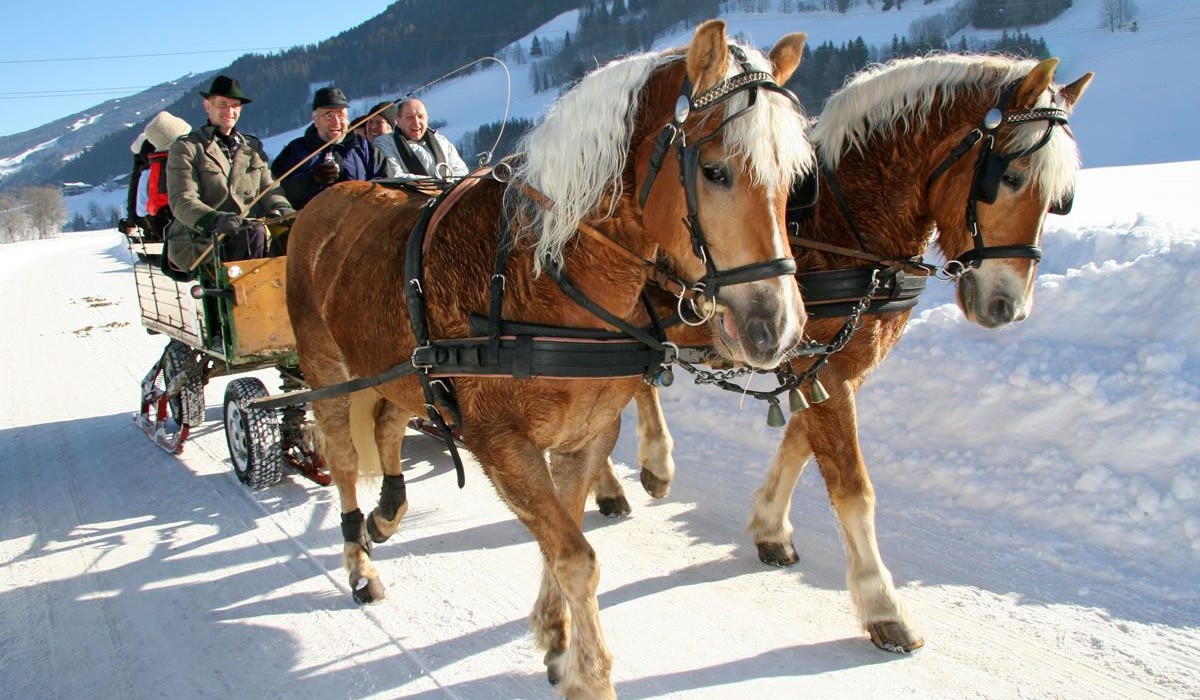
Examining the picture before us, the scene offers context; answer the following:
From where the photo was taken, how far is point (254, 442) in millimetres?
4727

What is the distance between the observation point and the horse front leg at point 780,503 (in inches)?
149

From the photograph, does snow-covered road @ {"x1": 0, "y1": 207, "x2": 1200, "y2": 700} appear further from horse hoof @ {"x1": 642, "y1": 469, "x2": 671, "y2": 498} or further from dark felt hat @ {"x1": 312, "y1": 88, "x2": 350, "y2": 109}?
dark felt hat @ {"x1": 312, "y1": 88, "x2": 350, "y2": 109}

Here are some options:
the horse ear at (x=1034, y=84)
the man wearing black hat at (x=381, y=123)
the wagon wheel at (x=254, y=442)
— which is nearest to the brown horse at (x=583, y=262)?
the horse ear at (x=1034, y=84)

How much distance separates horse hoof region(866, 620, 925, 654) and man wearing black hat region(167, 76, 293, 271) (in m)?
4.10

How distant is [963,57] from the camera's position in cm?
332

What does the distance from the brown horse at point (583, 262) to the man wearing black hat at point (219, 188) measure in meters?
2.06

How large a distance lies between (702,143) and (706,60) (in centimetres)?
22

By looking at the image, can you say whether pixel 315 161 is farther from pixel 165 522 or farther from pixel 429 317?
pixel 429 317

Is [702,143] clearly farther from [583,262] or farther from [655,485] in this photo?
[655,485]

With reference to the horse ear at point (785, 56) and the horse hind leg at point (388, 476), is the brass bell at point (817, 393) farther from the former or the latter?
the horse hind leg at point (388, 476)

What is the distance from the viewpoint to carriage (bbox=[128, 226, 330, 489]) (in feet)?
16.0

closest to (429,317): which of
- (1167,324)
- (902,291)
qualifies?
(902,291)

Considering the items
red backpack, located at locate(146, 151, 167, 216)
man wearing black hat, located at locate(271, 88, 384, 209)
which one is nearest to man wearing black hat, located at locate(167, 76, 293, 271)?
man wearing black hat, located at locate(271, 88, 384, 209)

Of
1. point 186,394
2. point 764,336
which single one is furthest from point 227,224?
point 764,336
